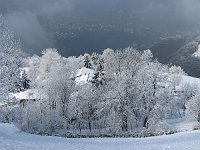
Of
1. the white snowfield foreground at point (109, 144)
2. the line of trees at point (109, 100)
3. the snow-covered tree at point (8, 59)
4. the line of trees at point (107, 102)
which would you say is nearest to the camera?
the white snowfield foreground at point (109, 144)

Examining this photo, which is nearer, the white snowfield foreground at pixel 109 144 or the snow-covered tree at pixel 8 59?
the white snowfield foreground at pixel 109 144

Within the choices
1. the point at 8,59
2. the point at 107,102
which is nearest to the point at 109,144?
the point at 8,59

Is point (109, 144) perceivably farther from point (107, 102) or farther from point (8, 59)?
point (107, 102)

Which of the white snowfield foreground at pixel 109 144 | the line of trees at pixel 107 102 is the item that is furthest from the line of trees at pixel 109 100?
the white snowfield foreground at pixel 109 144

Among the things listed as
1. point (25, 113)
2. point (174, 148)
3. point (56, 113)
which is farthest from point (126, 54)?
point (174, 148)

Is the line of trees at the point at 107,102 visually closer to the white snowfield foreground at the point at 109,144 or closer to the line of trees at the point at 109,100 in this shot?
the line of trees at the point at 109,100

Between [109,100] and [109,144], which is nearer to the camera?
[109,144]

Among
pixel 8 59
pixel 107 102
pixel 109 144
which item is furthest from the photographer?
pixel 107 102

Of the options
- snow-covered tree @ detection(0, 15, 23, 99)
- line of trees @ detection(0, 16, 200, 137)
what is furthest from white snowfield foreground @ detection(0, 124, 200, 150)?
line of trees @ detection(0, 16, 200, 137)

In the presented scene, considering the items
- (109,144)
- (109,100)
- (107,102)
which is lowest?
(109,144)

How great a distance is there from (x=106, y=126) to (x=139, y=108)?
10540 millimetres

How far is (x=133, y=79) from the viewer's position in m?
77.1

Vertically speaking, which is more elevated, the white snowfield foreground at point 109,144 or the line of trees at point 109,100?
the line of trees at point 109,100

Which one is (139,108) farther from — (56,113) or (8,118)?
(8,118)
